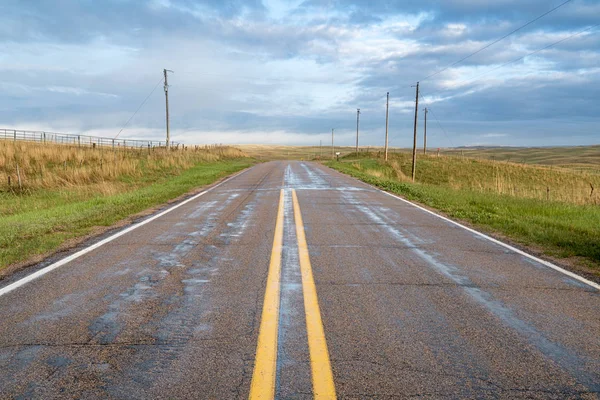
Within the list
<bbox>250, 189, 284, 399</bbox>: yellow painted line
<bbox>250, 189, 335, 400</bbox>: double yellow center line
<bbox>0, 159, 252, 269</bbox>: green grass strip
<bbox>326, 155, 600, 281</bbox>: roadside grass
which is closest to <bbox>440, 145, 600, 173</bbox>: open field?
<bbox>326, 155, 600, 281</bbox>: roadside grass

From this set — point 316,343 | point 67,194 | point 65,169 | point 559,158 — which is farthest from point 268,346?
point 559,158

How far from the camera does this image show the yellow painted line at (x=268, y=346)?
3.19m

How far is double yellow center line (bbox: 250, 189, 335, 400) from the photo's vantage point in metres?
3.20

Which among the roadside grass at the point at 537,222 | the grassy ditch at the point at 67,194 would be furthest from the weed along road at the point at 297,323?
the grassy ditch at the point at 67,194

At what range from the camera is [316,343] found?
A: 396cm

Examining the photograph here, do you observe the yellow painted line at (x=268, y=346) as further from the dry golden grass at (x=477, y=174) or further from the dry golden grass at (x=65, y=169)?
the dry golden grass at (x=477, y=174)

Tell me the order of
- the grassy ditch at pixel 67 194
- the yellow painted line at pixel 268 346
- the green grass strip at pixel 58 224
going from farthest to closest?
the grassy ditch at pixel 67 194
the green grass strip at pixel 58 224
the yellow painted line at pixel 268 346

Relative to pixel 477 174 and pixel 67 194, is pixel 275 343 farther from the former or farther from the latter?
pixel 477 174

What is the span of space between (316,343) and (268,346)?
408 mm

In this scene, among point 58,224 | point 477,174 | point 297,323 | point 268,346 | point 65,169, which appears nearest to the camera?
point 268,346

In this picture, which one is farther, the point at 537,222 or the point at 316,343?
the point at 537,222

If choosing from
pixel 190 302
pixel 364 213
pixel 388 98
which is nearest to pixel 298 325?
pixel 190 302

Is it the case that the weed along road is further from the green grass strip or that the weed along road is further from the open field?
the open field

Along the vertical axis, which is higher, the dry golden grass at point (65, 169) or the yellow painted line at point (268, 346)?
the dry golden grass at point (65, 169)
